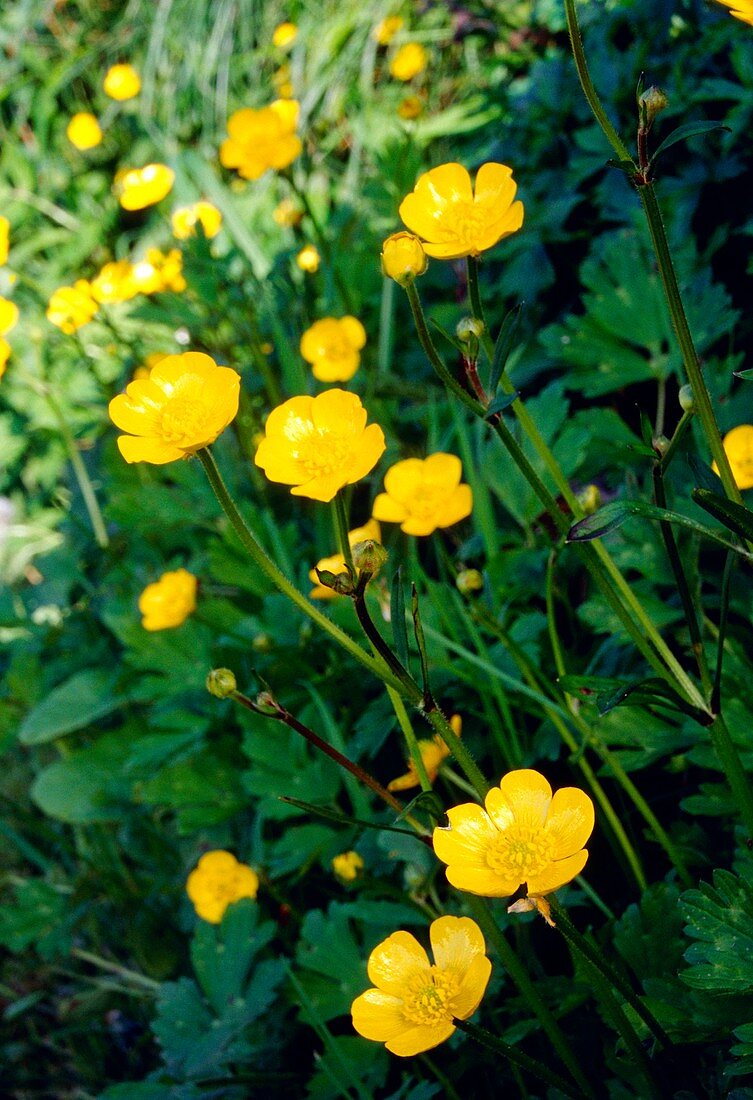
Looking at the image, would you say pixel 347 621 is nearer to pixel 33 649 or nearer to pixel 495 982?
pixel 495 982

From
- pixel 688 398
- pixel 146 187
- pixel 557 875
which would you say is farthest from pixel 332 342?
pixel 557 875

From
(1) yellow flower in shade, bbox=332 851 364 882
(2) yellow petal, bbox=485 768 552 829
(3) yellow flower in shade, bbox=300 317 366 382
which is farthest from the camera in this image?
(3) yellow flower in shade, bbox=300 317 366 382

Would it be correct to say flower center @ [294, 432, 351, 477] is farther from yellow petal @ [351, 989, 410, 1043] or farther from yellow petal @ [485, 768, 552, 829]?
yellow petal @ [351, 989, 410, 1043]

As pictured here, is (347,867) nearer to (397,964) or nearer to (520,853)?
(397,964)

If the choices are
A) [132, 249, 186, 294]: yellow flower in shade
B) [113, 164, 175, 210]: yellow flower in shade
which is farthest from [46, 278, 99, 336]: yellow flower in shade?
[113, 164, 175, 210]: yellow flower in shade

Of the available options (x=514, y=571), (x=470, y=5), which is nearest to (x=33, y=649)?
(x=514, y=571)

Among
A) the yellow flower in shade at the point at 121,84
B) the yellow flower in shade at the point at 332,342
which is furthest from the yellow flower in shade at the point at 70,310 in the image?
the yellow flower in shade at the point at 121,84
